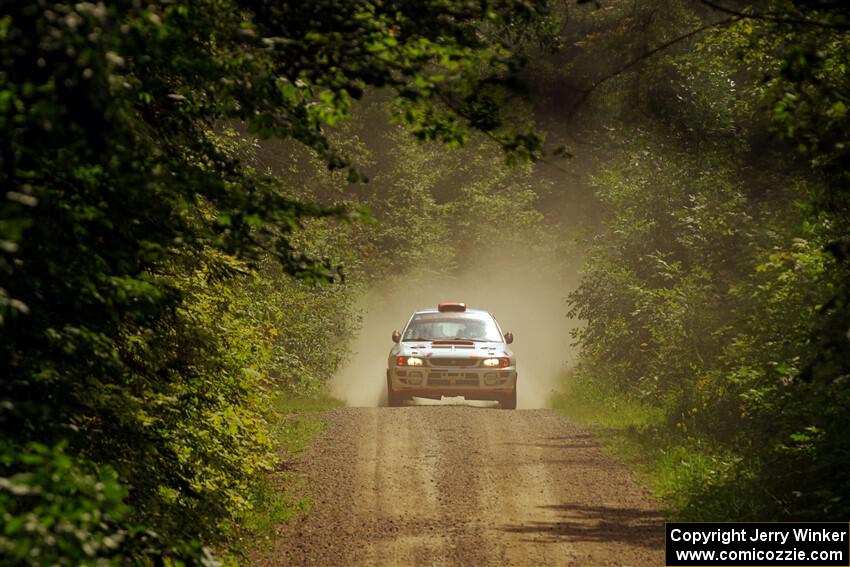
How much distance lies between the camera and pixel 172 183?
473 centimetres

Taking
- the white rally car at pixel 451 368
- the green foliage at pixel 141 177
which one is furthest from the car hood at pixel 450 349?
the green foliage at pixel 141 177

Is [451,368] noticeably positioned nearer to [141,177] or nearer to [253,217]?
[253,217]

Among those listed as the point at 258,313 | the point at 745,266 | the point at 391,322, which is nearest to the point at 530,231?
the point at 391,322

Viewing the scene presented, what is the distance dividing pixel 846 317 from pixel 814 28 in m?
1.63

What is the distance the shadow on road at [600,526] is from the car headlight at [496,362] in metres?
8.15

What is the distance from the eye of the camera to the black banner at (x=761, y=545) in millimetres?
8695

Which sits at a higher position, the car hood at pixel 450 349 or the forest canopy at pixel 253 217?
the forest canopy at pixel 253 217

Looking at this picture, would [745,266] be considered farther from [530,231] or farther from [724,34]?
[530,231]

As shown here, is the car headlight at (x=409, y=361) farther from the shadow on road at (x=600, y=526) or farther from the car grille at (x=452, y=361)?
the shadow on road at (x=600, y=526)

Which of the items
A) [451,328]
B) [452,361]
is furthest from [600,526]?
[451,328]

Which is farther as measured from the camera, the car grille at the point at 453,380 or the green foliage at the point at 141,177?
the car grille at the point at 453,380

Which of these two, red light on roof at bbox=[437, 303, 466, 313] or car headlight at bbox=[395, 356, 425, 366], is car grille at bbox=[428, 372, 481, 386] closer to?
car headlight at bbox=[395, 356, 425, 366]

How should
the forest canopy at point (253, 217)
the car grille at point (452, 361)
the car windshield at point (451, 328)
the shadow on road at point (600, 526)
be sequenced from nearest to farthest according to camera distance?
the forest canopy at point (253, 217) < the shadow on road at point (600, 526) < the car grille at point (452, 361) < the car windshield at point (451, 328)

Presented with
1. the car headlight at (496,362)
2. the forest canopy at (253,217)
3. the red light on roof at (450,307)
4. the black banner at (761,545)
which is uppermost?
the forest canopy at (253,217)
